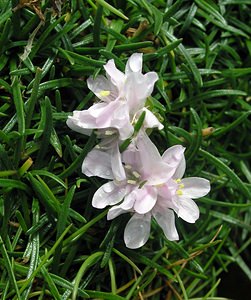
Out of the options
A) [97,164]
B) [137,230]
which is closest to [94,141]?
[97,164]

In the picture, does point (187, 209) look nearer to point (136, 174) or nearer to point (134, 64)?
point (136, 174)

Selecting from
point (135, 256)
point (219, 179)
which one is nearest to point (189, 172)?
point (219, 179)

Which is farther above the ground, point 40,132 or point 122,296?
point 40,132

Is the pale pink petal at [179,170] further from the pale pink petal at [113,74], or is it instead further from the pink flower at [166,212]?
the pale pink petal at [113,74]

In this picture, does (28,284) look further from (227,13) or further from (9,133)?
(227,13)

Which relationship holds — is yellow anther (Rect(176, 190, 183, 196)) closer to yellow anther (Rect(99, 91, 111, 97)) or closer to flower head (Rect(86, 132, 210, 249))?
flower head (Rect(86, 132, 210, 249))

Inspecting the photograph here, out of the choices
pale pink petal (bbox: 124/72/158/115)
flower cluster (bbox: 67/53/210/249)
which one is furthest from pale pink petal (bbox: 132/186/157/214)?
pale pink petal (bbox: 124/72/158/115)
